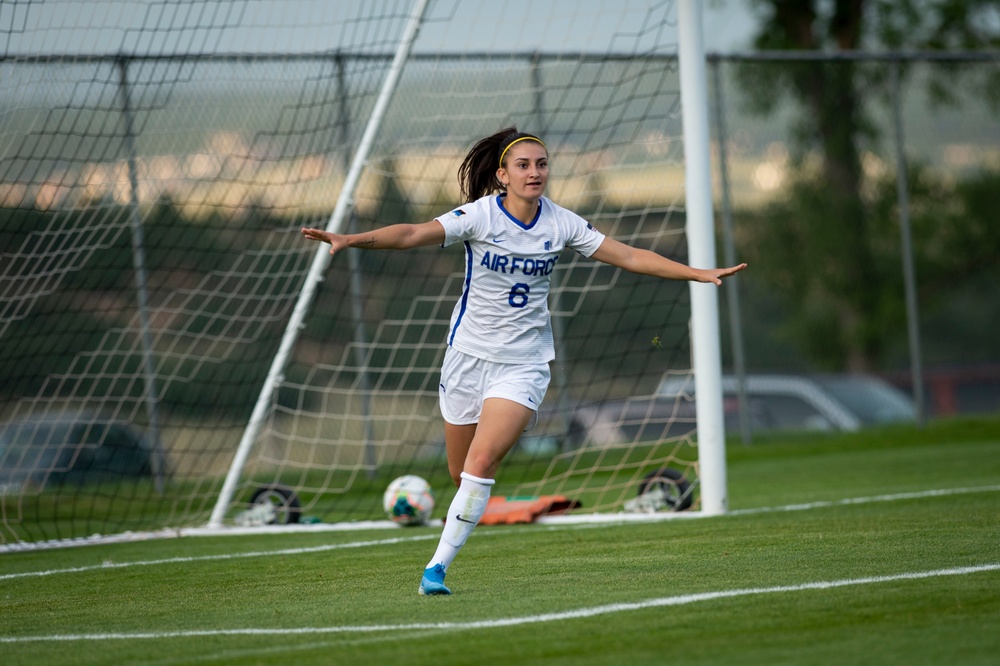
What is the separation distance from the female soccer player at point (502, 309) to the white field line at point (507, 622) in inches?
38.1

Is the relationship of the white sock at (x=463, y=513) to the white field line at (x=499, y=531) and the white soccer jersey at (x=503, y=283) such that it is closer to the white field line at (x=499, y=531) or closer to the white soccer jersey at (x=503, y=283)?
the white soccer jersey at (x=503, y=283)

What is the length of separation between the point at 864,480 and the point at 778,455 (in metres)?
3.15

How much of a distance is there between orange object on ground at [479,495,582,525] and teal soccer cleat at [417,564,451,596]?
321cm

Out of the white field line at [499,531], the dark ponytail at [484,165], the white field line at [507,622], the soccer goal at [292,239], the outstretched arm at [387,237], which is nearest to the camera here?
the white field line at [507,622]

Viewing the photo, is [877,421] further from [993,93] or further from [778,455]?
[993,93]

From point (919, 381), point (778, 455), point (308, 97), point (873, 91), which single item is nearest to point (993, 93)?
point (873, 91)

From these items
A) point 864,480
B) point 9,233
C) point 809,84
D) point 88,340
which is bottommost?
point 864,480

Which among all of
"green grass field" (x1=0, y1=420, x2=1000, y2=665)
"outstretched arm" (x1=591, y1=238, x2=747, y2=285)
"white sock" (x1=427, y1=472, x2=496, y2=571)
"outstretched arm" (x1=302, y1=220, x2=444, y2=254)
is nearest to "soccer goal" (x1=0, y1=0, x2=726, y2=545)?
"green grass field" (x1=0, y1=420, x2=1000, y2=665)

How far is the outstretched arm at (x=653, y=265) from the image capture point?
6.14 metres

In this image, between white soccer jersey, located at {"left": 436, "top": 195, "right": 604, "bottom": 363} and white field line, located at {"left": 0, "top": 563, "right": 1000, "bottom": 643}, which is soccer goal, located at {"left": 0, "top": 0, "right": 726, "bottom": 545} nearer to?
white soccer jersey, located at {"left": 436, "top": 195, "right": 604, "bottom": 363}

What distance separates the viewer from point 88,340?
1119 centimetres

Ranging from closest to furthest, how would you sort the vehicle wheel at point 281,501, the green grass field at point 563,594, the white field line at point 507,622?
1. the green grass field at point 563,594
2. the white field line at point 507,622
3. the vehicle wheel at point 281,501

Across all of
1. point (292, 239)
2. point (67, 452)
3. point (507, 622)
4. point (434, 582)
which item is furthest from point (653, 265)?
point (67, 452)

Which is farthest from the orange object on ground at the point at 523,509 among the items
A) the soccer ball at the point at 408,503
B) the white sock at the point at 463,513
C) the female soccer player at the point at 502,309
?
the white sock at the point at 463,513
